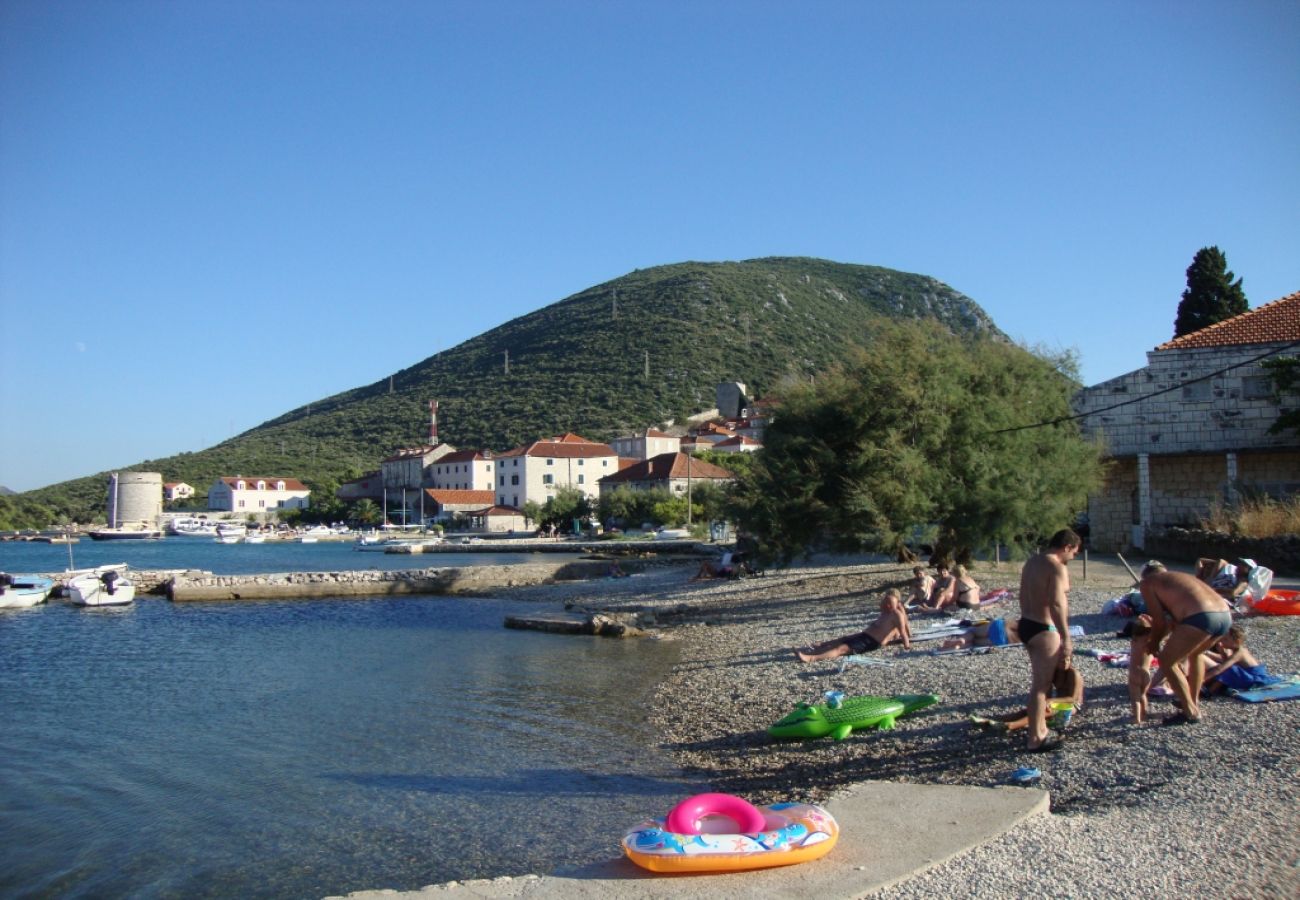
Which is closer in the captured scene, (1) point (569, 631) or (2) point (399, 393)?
(1) point (569, 631)

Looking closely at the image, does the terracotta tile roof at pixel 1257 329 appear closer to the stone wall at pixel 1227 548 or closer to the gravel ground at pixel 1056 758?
the stone wall at pixel 1227 548

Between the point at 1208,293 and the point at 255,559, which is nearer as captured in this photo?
the point at 1208,293

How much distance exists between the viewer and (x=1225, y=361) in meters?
30.9

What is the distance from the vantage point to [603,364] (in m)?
137

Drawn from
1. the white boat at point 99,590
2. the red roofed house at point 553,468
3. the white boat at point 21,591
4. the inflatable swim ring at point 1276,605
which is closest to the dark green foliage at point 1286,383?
the inflatable swim ring at point 1276,605

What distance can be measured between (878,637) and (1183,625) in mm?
8145

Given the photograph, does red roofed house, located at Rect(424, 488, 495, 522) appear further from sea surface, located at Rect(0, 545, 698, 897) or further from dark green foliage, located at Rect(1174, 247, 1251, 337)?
sea surface, located at Rect(0, 545, 698, 897)

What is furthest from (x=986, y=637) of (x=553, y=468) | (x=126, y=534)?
(x=126, y=534)

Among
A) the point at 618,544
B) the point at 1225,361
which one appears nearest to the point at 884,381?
the point at 1225,361

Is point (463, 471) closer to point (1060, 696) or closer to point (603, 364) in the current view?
point (603, 364)

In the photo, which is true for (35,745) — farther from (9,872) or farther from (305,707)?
(9,872)

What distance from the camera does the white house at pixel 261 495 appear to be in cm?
12825

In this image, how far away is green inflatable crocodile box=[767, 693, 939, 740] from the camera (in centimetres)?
1240

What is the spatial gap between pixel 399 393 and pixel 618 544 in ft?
348
